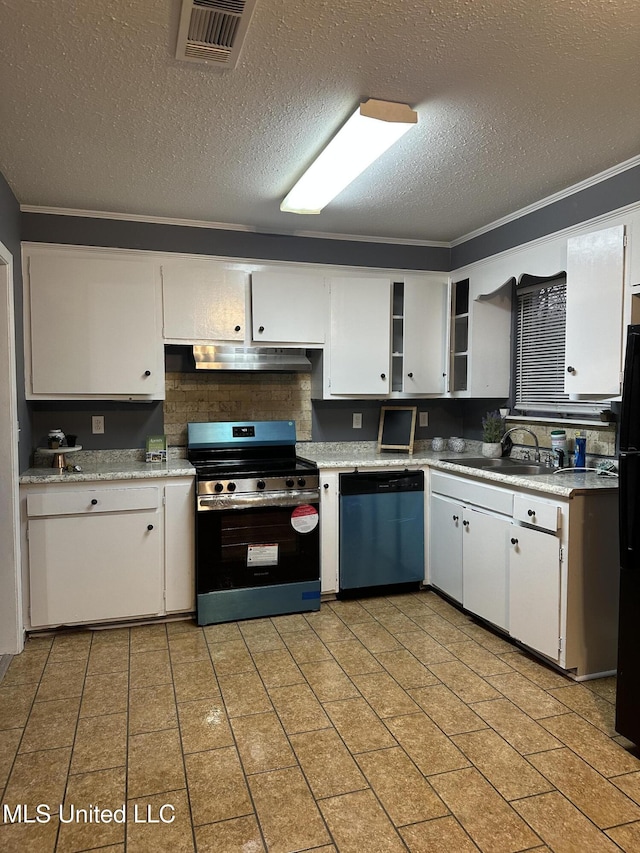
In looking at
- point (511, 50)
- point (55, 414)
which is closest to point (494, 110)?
point (511, 50)

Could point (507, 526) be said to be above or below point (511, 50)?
below

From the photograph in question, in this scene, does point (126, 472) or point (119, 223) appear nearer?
point (126, 472)

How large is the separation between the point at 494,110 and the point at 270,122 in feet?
2.89

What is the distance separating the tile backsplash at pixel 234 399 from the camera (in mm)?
3928

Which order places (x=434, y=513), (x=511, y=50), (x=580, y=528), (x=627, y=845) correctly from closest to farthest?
(x=627, y=845)
(x=511, y=50)
(x=580, y=528)
(x=434, y=513)

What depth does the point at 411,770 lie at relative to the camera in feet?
6.89

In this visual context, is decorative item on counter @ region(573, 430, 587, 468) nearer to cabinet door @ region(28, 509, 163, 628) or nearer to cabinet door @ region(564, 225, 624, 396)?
cabinet door @ region(564, 225, 624, 396)

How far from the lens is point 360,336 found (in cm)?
405

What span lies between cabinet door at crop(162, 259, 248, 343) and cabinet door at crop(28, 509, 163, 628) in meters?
1.16

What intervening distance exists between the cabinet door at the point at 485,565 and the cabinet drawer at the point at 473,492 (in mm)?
59

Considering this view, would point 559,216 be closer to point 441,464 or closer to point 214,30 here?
point 441,464

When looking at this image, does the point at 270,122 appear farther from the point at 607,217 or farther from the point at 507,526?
the point at 507,526

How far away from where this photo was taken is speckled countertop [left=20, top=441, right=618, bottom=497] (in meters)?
2.83

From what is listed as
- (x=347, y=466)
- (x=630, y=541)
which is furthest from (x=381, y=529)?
(x=630, y=541)
